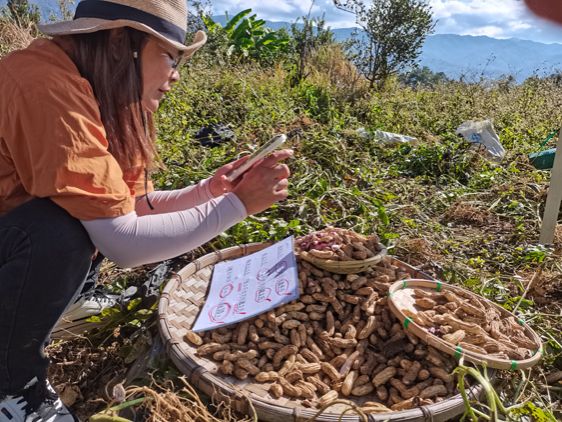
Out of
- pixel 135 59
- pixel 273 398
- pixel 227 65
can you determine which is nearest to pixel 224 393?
pixel 273 398

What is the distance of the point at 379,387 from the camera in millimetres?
1426

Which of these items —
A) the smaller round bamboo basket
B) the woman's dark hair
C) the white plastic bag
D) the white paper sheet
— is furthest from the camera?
the white plastic bag

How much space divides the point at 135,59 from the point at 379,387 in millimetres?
1084

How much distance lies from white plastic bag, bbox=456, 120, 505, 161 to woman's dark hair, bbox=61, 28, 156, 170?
318cm

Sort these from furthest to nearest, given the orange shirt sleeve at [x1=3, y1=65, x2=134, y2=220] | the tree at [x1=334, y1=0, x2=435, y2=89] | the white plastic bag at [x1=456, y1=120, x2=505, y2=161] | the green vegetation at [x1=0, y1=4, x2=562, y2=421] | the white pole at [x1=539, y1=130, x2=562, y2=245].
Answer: the tree at [x1=334, y1=0, x2=435, y2=89], the white plastic bag at [x1=456, y1=120, x2=505, y2=161], the white pole at [x1=539, y1=130, x2=562, y2=245], the green vegetation at [x1=0, y1=4, x2=562, y2=421], the orange shirt sleeve at [x1=3, y1=65, x2=134, y2=220]

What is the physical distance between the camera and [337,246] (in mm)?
1757

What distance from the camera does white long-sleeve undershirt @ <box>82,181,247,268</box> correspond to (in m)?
1.23

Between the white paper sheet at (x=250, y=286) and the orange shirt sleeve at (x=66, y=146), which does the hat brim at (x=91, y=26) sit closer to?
the orange shirt sleeve at (x=66, y=146)

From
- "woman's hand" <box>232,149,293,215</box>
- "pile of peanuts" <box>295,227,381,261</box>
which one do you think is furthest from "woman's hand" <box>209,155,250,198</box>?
"pile of peanuts" <box>295,227,381,261</box>

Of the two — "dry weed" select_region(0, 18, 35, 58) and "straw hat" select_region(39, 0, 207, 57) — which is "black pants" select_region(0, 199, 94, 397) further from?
"dry weed" select_region(0, 18, 35, 58)

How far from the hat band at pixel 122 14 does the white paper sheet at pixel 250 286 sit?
800mm

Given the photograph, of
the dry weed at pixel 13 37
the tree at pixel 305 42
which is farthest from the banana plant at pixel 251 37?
the dry weed at pixel 13 37

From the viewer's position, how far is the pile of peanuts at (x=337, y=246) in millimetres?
1725

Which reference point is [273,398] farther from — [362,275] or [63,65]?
[63,65]
